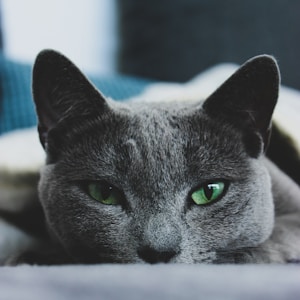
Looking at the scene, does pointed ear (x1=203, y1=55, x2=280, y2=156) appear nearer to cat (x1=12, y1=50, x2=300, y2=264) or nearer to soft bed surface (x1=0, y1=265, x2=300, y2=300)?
cat (x1=12, y1=50, x2=300, y2=264)

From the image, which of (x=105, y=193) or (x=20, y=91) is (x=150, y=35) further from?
(x=105, y=193)

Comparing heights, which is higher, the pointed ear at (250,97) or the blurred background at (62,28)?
the pointed ear at (250,97)

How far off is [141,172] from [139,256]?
0.12m

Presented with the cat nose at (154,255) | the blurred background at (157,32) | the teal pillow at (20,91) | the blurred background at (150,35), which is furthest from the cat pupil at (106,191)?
the blurred background at (157,32)

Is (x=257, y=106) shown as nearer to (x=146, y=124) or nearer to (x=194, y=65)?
(x=146, y=124)

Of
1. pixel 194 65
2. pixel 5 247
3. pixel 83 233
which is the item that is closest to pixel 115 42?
pixel 194 65

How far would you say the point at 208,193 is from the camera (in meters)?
0.82

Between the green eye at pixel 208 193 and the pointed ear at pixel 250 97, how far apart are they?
118 millimetres

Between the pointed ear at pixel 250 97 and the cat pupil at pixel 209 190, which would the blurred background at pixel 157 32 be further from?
the cat pupil at pixel 209 190

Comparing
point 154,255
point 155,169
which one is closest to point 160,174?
point 155,169

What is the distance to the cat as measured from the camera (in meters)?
0.77

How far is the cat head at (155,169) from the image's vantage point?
77cm

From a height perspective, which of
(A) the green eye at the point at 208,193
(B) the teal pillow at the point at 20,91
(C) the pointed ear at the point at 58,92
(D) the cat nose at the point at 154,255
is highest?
(C) the pointed ear at the point at 58,92

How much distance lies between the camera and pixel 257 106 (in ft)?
2.88
